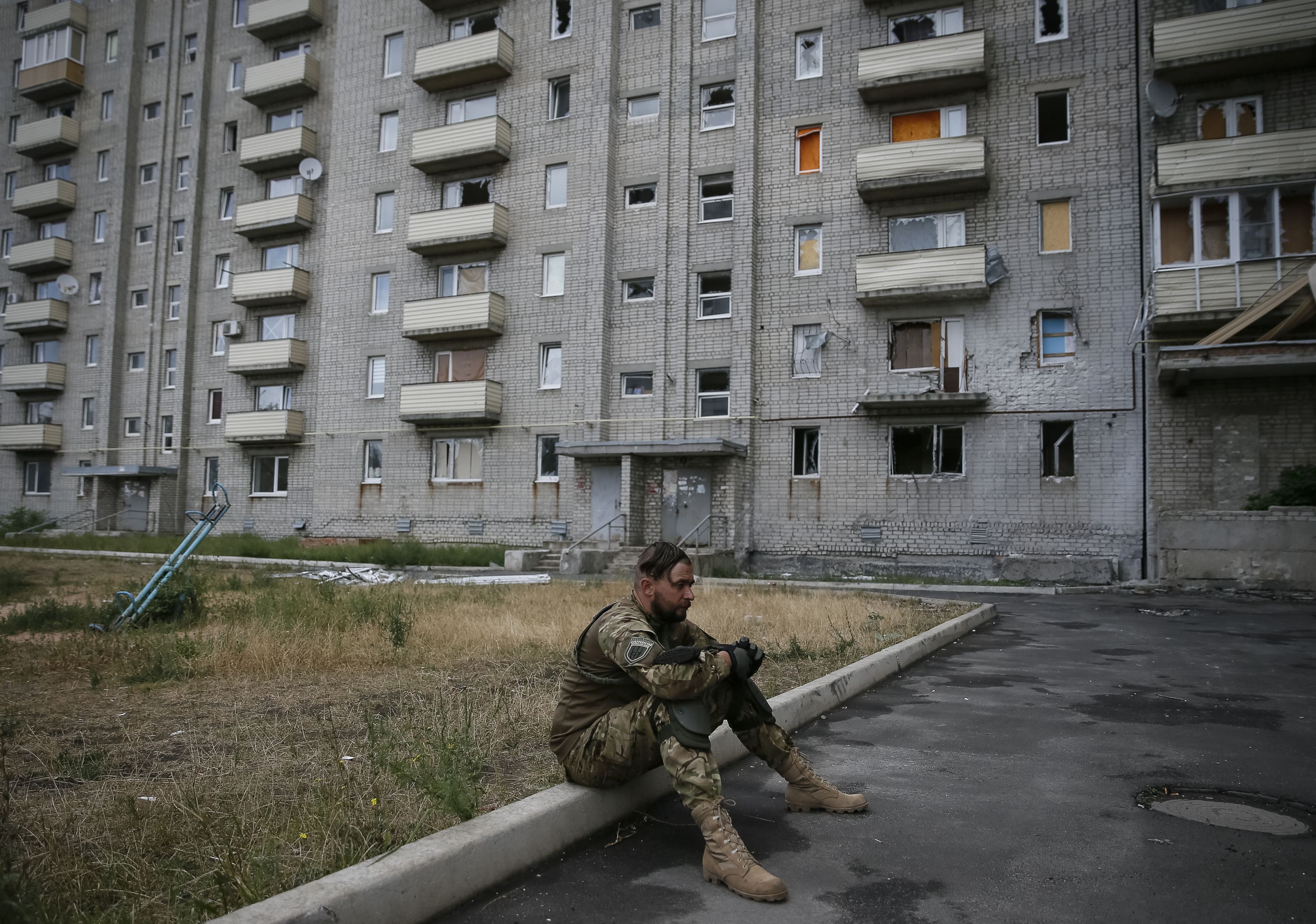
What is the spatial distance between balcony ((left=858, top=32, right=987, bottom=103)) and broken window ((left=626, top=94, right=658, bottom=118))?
6.17m

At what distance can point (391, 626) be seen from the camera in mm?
8961

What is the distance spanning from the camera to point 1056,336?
70.6ft

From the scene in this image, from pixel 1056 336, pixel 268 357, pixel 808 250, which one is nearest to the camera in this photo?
pixel 1056 336

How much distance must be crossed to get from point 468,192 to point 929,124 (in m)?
14.2

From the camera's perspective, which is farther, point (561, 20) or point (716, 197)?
point (561, 20)

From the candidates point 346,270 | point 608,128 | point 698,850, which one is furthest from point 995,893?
point 346,270

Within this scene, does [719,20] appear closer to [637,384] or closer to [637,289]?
[637,289]

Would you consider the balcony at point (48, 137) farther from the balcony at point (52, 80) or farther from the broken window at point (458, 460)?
the broken window at point (458, 460)

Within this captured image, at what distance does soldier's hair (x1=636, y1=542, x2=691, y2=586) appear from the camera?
397cm

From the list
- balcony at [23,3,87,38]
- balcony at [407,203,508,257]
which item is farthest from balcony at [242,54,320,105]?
balcony at [23,3,87,38]

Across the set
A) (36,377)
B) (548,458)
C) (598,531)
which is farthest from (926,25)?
(36,377)

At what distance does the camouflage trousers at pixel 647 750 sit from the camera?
358 cm

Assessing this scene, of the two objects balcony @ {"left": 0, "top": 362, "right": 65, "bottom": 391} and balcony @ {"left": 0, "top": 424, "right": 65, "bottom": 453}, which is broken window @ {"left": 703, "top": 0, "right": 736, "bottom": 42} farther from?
balcony @ {"left": 0, "top": 424, "right": 65, "bottom": 453}

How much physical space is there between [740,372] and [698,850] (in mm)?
20723
